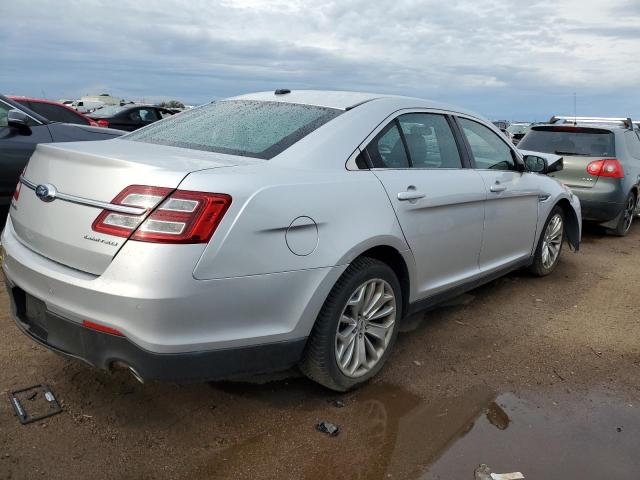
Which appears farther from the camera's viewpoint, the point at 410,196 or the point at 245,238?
the point at 410,196

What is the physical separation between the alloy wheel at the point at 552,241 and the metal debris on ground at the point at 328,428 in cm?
324

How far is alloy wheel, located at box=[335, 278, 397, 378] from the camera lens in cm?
295

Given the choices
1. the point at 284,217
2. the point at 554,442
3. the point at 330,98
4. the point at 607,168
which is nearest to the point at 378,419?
the point at 554,442

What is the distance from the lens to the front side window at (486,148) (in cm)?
413

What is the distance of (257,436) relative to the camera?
2699mm

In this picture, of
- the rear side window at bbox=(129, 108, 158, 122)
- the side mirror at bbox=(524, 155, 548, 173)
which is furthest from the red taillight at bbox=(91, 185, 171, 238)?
the rear side window at bbox=(129, 108, 158, 122)

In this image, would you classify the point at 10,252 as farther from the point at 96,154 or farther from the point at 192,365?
the point at 192,365

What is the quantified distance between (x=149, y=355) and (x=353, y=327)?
1.11m

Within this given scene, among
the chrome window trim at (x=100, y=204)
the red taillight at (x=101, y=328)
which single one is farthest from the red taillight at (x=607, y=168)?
the red taillight at (x=101, y=328)

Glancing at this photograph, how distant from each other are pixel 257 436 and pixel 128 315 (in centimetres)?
89

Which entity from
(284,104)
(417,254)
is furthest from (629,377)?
(284,104)

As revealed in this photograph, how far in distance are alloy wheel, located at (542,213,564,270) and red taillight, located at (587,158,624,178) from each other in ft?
7.52

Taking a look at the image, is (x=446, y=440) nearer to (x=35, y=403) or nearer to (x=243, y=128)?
(x=243, y=128)

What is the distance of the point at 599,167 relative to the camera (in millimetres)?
7398
